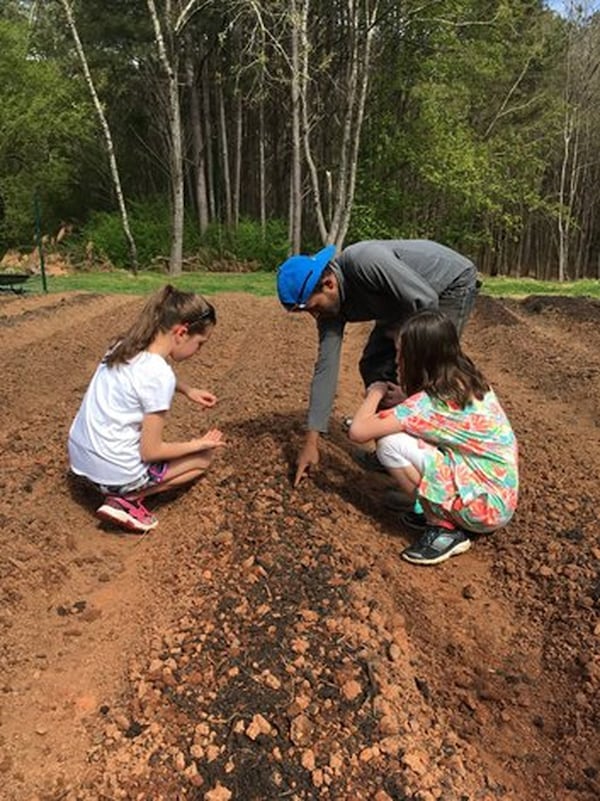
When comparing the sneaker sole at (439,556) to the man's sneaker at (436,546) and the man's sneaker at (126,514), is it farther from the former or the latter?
the man's sneaker at (126,514)

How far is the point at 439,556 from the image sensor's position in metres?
3.33

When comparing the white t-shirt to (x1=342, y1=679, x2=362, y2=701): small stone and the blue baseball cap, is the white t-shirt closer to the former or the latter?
the blue baseball cap

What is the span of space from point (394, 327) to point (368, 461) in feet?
3.40

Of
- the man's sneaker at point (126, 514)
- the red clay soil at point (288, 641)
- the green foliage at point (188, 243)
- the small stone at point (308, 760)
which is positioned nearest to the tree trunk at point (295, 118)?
the green foliage at point (188, 243)

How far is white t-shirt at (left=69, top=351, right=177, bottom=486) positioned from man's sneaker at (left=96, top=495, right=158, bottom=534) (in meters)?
0.12

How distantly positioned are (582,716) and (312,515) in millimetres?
1564

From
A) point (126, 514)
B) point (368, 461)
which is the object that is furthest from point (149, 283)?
point (126, 514)

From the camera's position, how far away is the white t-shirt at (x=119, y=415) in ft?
11.4

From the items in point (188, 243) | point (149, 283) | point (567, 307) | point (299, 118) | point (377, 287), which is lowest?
point (149, 283)

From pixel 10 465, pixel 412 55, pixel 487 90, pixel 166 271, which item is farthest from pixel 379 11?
pixel 10 465

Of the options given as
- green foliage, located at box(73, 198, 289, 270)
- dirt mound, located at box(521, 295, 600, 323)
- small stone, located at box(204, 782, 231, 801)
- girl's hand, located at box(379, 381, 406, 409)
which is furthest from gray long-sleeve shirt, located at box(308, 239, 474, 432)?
green foliage, located at box(73, 198, 289, 270)

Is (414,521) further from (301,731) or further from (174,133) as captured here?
(174,133)

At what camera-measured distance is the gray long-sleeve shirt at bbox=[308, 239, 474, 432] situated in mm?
3492

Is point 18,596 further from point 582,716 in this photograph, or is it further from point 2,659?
point 582,716
